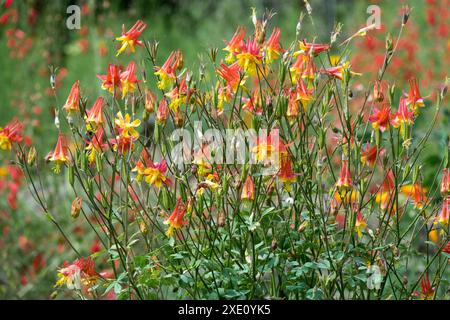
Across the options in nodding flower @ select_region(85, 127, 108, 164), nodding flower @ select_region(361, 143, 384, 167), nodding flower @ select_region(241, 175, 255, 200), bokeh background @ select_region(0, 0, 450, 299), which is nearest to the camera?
nodding flower @ select_region(241, 175, 255, 200)

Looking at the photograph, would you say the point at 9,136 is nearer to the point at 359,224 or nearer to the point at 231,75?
the point at 231,75

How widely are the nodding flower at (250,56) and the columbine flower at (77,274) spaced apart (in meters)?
0.81

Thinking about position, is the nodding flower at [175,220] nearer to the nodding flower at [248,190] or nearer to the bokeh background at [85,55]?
the nodding flower at [248,190]

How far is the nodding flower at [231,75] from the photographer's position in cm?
241

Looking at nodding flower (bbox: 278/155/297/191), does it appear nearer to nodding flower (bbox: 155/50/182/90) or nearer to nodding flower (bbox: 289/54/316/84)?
nodding flower (bbox: 289/54/316/84)

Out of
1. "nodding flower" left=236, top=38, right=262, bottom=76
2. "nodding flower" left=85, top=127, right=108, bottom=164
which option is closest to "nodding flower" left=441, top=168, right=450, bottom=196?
"nodding flower" left=236, top=38, right=262, bottom=76

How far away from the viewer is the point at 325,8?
920 centimetres

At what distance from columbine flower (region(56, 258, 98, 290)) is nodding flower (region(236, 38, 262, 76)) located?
2.64 feet

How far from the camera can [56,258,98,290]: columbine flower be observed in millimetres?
2395

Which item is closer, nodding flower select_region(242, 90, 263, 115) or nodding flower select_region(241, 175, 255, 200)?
nodding flower select_region(241, 175, 255, 200)

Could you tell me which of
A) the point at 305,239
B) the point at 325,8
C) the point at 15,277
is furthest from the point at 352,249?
the point at 325,8

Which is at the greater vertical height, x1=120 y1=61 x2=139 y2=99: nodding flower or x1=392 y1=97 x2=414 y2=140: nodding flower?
x1=120 y1=61 x2=139 y2=99: nodding flower

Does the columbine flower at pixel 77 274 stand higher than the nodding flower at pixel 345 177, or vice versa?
the nodding flower at pixel 345 177

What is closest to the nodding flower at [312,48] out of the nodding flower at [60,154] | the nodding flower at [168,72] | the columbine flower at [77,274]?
the nodding flower at [168,72]
